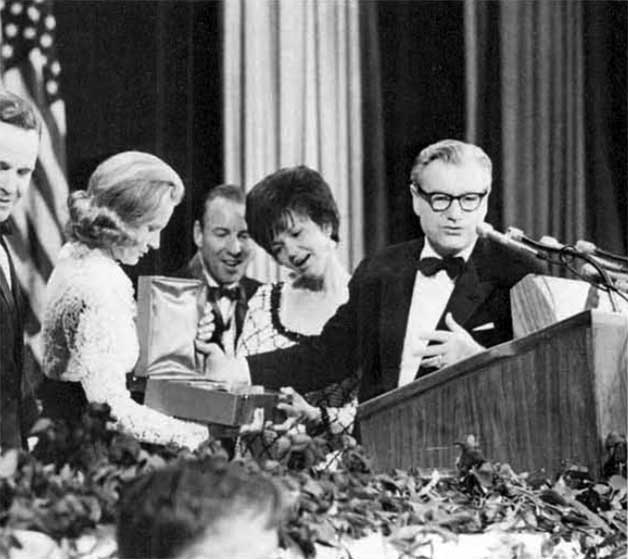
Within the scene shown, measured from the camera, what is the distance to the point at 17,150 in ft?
12.5

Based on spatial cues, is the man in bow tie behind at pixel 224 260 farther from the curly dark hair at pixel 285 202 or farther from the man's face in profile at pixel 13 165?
the man's face in profile at pixel 13 165

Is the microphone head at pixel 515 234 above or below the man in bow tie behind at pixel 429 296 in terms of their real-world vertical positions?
above

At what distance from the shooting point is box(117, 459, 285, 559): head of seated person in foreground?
7.82 ft

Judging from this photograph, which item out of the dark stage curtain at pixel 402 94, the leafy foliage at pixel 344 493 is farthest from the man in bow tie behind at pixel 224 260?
the leafy foliage at pixel 344 493

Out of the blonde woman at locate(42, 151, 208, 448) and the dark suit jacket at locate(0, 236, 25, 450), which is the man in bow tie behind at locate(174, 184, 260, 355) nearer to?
the blonde woman at locate(42, 151, 208, 448)

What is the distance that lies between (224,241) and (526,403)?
1.07 m

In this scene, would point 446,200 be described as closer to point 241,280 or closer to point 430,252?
point 430,252

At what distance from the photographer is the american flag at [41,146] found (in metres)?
3.80

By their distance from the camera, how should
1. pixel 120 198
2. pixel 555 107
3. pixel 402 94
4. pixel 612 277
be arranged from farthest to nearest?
pixel 555 107 → pixel 402 94 → pixel 612 277 → pixel 120 198

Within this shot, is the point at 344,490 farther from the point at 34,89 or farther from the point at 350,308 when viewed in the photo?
the point at 34,89

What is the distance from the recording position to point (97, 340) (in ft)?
12.4

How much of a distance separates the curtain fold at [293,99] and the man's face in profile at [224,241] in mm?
61

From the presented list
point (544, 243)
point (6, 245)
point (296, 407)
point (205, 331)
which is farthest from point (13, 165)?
point (544, 243)

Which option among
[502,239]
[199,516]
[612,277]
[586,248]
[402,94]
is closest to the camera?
[199,516]
